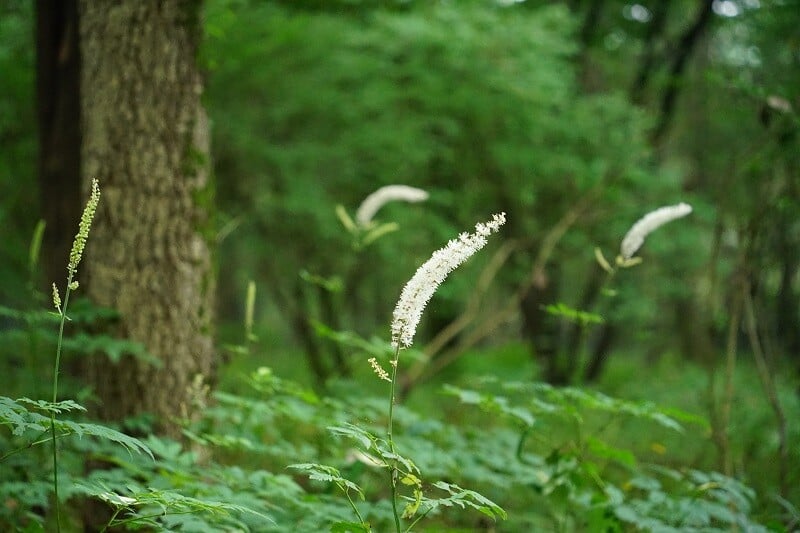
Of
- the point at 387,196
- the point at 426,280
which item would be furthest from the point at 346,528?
the point at 387,196

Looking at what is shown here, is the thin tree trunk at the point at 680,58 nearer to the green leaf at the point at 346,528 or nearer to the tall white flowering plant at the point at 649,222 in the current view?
the tall white flowering plant at the point at 649,222

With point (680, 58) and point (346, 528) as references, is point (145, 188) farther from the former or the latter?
point (680, 58)

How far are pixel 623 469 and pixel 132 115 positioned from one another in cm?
526

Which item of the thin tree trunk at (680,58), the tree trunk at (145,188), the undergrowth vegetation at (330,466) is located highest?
the thin tree trunk at (680,58)

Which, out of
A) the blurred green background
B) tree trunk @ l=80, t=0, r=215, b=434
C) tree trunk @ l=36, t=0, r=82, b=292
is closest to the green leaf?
tree trunk @ l=80, t=0, r=215, b=434

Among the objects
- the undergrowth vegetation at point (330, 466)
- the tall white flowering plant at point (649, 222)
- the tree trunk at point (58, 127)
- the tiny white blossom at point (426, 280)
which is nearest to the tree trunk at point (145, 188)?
the undergrowth vegetation at point (330, 466)

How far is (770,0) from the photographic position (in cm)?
641

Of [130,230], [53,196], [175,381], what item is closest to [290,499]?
[175,381]

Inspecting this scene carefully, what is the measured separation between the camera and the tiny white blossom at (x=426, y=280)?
1.88 metres

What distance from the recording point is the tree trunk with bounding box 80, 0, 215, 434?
3391 millimetres

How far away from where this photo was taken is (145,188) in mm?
3408

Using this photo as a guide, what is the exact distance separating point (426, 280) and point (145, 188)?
2059 millimetres

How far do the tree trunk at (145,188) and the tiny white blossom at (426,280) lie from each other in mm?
1801

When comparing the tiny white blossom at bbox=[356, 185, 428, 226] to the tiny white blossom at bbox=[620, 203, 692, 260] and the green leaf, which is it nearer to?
the tiny white blossom at bbox=[620, 203, 692, 260]
